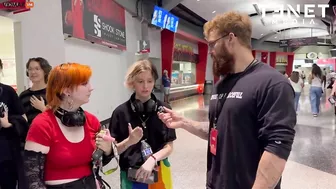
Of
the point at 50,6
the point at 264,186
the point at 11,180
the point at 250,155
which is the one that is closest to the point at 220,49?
the point at 250,155

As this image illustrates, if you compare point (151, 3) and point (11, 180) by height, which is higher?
point (151, 3)

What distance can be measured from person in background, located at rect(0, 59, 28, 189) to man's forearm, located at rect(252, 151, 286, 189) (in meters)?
1.83

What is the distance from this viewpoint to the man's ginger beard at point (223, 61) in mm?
1339

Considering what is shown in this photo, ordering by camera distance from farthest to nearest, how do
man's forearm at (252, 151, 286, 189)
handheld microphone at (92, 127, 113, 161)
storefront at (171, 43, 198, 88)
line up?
storefront at (171, 43, 198, 88)
handheld microphone at (92, 127, 113, 161)
man's forearm at (252, 151, 286, 189)

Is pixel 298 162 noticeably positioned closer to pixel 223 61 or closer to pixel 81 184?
pixel 223 61

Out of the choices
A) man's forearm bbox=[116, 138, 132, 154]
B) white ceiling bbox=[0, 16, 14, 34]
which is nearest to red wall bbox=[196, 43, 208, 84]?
white ceiling bbox=[0, 16, 14, 34]

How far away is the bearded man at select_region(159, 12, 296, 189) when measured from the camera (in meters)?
1.12

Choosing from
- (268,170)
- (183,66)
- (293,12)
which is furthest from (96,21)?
(293,12)

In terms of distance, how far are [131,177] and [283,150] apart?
91 cm

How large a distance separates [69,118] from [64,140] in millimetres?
98

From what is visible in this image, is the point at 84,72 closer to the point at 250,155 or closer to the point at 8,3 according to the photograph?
the point at 250,155

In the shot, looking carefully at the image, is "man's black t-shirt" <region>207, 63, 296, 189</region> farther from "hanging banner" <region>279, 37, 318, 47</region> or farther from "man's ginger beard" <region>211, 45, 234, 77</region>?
"hanging banner" <region>279, 37, 318, 47</region>

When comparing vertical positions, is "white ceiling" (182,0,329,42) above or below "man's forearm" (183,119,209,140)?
above

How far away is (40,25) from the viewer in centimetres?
432
